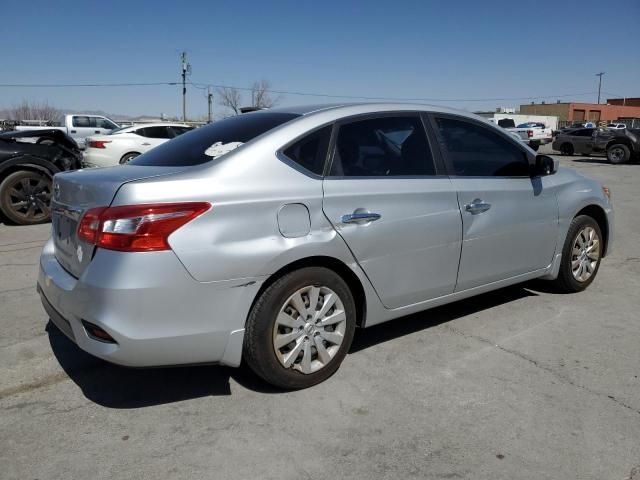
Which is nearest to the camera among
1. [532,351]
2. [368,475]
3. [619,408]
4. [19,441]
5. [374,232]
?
[368,475]

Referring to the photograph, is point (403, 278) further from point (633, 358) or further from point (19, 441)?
point (19, 441)

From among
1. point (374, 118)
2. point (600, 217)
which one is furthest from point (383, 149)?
point (600, 217)

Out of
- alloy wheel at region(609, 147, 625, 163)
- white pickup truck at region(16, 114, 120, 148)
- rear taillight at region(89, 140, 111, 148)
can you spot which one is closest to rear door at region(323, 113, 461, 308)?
rear taillight at region(89, 140, 111, 148)

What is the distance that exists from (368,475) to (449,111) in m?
2.50

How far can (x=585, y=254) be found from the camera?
480 cm

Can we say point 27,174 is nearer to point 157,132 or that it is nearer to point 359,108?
point 157,132

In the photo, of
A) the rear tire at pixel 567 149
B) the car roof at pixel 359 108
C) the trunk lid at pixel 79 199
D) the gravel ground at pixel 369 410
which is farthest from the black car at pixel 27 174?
the rear tire at pixel 567 149

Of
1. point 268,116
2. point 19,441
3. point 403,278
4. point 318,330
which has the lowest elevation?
point 19,441

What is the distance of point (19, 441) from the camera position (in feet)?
8.71

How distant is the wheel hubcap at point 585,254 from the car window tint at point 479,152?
97 cm

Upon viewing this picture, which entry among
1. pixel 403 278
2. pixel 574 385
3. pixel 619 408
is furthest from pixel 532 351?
pixel 403 278

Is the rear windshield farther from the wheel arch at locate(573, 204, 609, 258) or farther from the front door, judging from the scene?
the wheel arch at locate(573, 204, 609, 258)

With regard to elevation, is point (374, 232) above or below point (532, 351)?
above

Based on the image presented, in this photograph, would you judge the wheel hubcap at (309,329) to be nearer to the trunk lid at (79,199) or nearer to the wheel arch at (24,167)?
the trunk lid at (79,199)
